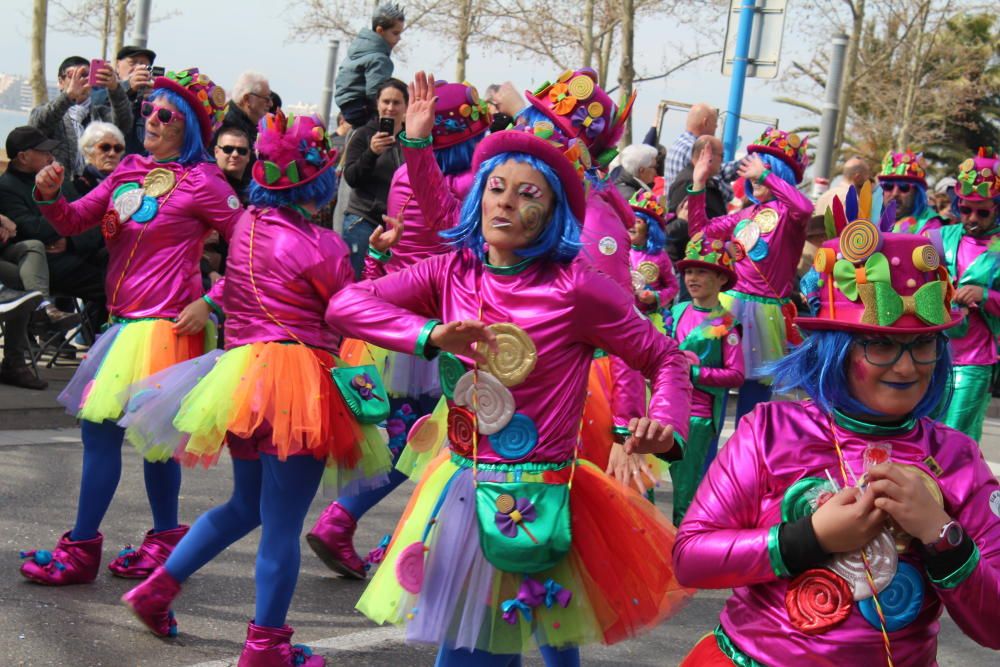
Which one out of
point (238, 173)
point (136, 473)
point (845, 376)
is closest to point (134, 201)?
point (238, 173)

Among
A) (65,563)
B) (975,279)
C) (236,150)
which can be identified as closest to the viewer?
(65,563)

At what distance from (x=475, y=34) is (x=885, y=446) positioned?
2541cm

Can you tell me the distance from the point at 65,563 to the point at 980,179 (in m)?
6.06

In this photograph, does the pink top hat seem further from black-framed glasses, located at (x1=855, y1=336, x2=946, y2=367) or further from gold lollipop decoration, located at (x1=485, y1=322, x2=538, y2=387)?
black-framed glasses, located at (x1=855, y1=336, x2=946, y2=367)

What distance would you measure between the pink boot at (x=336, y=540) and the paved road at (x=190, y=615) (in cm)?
9

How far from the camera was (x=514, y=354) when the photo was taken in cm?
385

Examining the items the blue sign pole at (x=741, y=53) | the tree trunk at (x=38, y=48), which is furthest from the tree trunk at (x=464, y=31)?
the blue sign pole at (x=741, y=53)

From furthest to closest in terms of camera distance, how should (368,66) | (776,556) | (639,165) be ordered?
(639,165), (368,66), (776,556)

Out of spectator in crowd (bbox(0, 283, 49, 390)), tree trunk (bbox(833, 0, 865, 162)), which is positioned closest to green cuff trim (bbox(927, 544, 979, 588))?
spectator in crowd (bbox(0, 283, 49, 390))

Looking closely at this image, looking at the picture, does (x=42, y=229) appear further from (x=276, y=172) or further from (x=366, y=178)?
(x=276, y=172)

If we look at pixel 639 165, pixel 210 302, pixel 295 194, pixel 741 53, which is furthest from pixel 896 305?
pixel 741 53

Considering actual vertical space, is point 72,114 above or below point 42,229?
above

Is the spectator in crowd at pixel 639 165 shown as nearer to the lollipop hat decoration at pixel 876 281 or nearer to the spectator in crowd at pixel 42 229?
the spectator in crowd at pixel 42 229

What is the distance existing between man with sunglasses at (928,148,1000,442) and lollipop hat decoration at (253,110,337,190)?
4.97 metres
